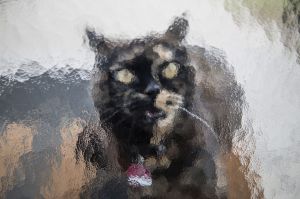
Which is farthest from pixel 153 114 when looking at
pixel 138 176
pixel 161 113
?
pixel 138 176

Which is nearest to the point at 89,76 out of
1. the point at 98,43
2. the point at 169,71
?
the point at 98,43

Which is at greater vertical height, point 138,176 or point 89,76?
point 89,76

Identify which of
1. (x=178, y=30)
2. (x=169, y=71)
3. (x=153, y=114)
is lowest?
(x=153, y=114)

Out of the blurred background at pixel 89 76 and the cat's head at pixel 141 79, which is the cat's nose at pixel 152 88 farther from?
the blurred background at pixel 89 76

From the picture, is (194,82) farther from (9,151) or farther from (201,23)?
(9,151)

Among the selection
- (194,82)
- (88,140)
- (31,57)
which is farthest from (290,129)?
(31,57)

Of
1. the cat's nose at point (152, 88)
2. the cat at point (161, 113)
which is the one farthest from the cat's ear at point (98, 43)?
the cat's nose at point (152, 88)

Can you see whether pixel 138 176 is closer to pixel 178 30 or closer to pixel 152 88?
pixel 152 88
